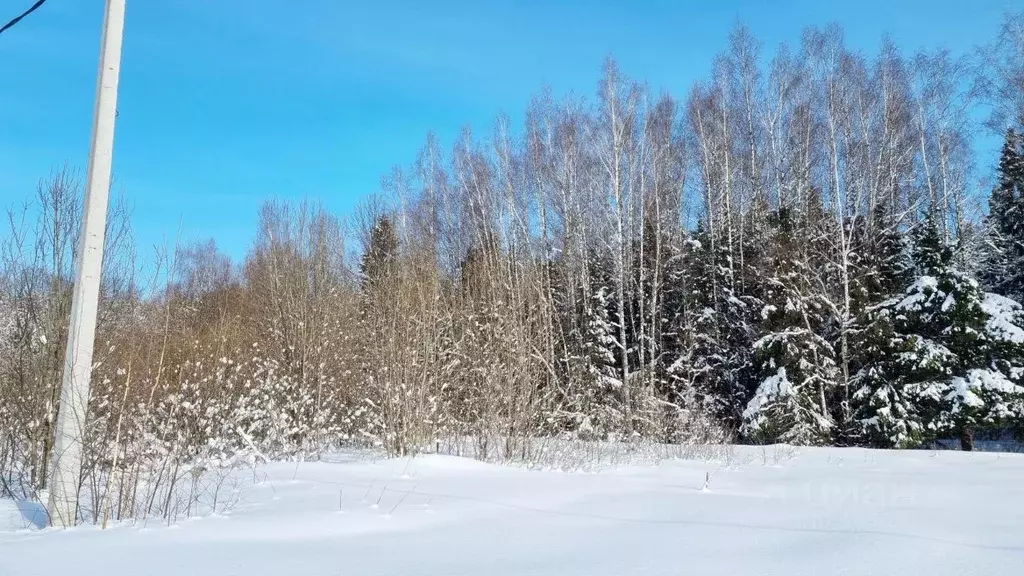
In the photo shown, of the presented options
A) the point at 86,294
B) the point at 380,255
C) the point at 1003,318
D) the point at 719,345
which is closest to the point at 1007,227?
the point at 1003,318

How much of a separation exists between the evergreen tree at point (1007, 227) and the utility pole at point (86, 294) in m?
21.4

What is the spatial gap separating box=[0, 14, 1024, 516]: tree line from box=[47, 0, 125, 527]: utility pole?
1.41 m

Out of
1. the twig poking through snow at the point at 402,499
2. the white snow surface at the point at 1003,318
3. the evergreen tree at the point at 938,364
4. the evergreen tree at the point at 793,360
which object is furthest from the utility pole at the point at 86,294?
the white snow surface at the point at 1003,318

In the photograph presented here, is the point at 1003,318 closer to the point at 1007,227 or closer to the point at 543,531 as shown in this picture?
the point at 1007,227

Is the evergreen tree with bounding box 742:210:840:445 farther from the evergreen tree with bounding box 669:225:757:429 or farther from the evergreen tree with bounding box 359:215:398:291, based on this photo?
the evergreen tree with bounding box 359:215:398:291

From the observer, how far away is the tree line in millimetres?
9562

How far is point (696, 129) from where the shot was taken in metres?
20.4

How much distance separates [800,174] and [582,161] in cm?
616

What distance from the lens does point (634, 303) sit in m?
20.4

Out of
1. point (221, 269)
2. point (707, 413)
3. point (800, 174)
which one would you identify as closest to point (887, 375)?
point (707, 413)

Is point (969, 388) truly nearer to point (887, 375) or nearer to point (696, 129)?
point (887, 375)

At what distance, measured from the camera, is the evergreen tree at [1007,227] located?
19219 mm

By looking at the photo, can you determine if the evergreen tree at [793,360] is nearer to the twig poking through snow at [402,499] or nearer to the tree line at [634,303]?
the tree line at [634,303]

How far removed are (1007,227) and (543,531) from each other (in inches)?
850
